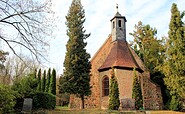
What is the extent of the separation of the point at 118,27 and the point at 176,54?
368 inches

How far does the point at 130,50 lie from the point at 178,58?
8.17m

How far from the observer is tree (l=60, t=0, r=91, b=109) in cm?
2297

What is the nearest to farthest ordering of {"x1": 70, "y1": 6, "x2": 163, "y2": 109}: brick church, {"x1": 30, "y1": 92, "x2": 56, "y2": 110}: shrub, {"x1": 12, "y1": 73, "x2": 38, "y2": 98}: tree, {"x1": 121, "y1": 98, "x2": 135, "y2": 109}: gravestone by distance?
{"x1": 12, "y1": 73, "x2": 38, "y2": 98}: tree → {"x1": 30, "y1": 92, "x2": 56, "y2": 110}: shrub → {"x1": 121, "y1": 98, "x2": 135, "y2": 109}: gravestone → {"x1": 70, "y1": 6, "x2": 163, "y2": 109}: brick church

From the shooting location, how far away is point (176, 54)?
73.7ft

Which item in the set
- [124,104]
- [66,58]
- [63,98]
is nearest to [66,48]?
[66,58]

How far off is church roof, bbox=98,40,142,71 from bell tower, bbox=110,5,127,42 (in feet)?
2.42

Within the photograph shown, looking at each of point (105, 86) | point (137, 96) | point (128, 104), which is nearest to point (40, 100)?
point (128, 104)

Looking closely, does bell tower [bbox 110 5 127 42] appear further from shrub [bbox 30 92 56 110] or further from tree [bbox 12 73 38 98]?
tree [bbox 12 73 38 98]

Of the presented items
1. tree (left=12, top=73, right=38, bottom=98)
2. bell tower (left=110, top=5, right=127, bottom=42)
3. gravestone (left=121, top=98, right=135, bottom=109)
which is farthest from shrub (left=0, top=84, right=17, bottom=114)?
bell tower (left=110, top=5, right=127, bottom=42)

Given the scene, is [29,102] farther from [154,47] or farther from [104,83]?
[154,47]

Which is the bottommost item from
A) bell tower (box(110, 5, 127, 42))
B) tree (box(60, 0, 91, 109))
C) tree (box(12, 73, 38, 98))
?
tree (box(12, 73, 38, 98))

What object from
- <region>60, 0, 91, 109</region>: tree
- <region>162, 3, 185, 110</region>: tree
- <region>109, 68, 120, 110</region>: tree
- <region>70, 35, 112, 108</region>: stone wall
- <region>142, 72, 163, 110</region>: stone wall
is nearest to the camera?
<region>109, 68, 120, 110</region>: tree

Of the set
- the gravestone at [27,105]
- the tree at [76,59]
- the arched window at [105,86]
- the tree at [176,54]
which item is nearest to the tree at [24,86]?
the gravestone at [27,105]

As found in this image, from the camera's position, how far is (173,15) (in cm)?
2342
